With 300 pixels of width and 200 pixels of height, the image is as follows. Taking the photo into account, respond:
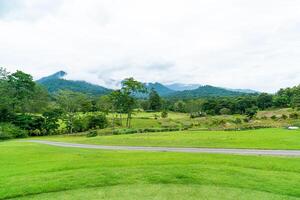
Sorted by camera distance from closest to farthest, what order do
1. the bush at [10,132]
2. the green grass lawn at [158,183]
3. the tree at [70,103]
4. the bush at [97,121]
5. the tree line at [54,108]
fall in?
the green grass lawn at [158,183], the bush at [10,132], the tree line at [54,108], the tree at [70,103], the bush at [97,121]

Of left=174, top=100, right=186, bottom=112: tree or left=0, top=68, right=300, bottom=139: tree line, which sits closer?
left=0, top=68, right=300, bottom=139: tree line

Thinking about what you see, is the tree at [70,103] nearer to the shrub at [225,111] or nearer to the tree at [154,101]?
the tree at [154,101]

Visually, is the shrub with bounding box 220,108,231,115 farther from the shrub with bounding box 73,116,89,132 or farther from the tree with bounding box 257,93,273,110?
the shrub with bounding box 73,116,89,132

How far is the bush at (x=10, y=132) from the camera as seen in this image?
54009 millimetres

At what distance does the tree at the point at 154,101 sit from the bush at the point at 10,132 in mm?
56864

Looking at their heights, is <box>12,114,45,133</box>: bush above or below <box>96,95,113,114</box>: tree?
below

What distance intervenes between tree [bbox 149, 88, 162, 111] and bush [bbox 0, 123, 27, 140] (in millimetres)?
56864

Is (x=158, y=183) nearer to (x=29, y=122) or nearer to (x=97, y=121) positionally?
(x=97, y=121)

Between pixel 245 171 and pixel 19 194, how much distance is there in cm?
963

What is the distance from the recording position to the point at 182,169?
38.5ft

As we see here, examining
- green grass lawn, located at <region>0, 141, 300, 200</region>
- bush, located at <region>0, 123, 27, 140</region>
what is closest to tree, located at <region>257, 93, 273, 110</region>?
bush, located at <region>0, 123, 27, 140</region>

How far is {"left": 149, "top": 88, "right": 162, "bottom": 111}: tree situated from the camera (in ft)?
348

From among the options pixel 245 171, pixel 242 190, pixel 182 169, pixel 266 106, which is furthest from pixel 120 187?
pixel 266 106

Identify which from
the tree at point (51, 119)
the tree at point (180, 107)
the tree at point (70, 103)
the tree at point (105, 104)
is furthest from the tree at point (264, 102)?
the tree at point (51, 119)
